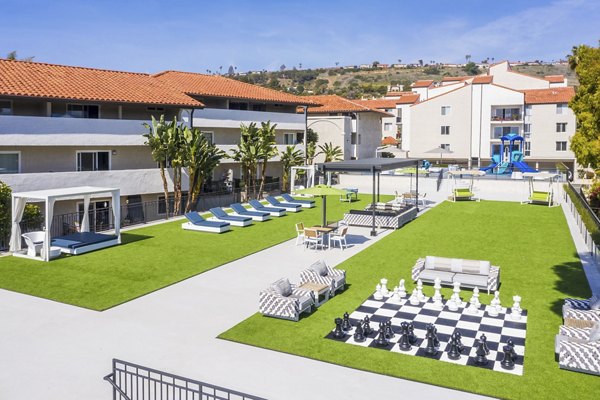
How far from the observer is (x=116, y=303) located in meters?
15.4

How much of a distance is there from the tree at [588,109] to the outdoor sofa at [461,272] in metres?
4.32

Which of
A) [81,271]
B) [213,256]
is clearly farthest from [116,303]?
[213,256]

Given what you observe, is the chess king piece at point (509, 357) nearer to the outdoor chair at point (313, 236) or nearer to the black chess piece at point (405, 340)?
A: the black chess piece at point (405, 340)

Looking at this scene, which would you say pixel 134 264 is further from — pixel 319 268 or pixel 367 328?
pixel 367 328

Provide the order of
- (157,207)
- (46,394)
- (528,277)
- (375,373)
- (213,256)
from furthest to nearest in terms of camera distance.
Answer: (157,207)
(213,256)
(528,277)
(375,373)
(46,394)

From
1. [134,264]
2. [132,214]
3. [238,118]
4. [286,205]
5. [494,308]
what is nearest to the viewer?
[494,308]

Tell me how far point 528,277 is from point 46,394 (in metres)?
15.2

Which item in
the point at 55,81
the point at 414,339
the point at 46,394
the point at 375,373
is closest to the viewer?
the point at 46,394

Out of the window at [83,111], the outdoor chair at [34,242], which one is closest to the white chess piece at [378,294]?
the outdoor chair at [34,242]

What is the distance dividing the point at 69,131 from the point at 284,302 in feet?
65.4

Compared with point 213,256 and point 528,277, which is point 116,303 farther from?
point 528,277

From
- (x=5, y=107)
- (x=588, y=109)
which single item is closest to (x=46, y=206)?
(x=5, y=107)

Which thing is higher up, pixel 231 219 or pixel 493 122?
pixel 493 122

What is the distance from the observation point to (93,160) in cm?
3100
